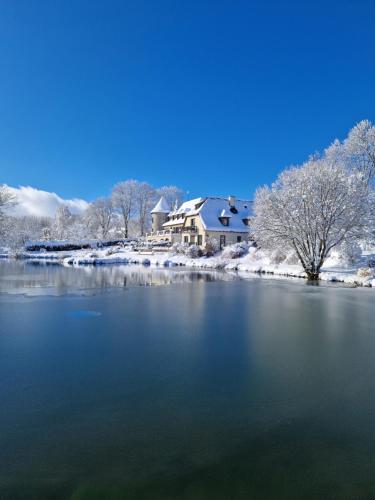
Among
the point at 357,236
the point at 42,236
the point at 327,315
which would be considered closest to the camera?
the point at 327,315

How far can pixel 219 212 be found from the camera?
5622 centimetres

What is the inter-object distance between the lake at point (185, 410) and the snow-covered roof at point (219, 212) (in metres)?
44.6

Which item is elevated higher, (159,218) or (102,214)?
(102,214)

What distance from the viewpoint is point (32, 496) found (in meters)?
3.21

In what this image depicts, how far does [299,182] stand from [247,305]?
1319 cm

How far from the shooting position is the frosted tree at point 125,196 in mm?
74394

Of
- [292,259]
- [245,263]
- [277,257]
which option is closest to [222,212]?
[245,263]

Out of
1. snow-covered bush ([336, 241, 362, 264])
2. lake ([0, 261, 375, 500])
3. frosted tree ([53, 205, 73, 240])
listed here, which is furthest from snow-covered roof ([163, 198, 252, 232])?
lake ([0, 261, 375, 500])

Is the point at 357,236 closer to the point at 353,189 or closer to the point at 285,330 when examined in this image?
the point at 353,189

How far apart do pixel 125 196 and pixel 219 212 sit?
87.0ft

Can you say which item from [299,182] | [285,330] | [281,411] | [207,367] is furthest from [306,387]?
[299,182]

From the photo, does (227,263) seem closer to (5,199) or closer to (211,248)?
(211,248)

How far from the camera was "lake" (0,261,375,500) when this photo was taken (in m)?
3.45

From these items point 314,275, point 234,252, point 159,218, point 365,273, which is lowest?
point 314,275
